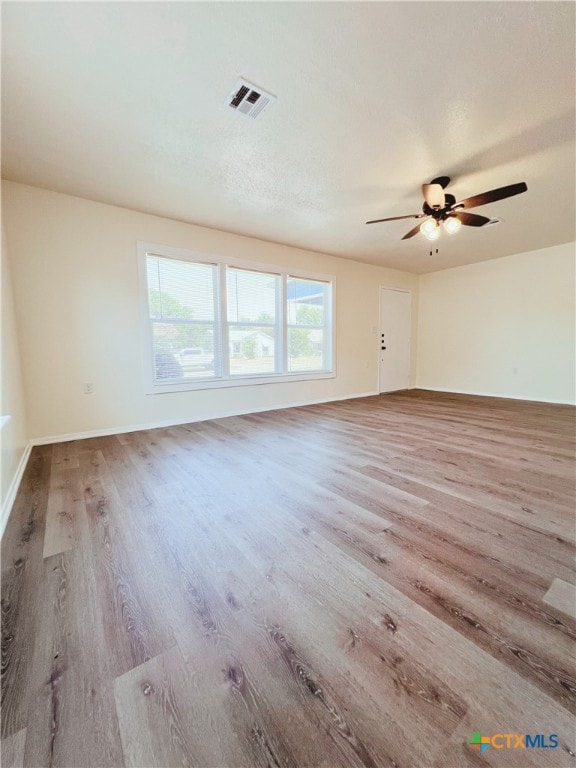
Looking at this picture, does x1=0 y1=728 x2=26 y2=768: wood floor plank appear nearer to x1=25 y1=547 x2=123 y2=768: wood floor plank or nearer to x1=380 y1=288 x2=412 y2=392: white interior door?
x1=25 y1=547 x2=123 y2=768: wood floor plank

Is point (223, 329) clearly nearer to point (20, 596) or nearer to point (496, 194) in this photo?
point (496, 194)

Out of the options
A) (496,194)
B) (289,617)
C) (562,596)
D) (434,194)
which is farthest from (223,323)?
(562,596)

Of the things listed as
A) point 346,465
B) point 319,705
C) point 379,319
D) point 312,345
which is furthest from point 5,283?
point 379,319

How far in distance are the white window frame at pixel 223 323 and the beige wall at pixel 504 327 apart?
2896 mm

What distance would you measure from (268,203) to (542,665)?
3.93 m

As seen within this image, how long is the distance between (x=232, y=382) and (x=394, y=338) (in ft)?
13.2

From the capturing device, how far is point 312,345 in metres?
5.31

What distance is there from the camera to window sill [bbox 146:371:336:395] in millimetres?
3857

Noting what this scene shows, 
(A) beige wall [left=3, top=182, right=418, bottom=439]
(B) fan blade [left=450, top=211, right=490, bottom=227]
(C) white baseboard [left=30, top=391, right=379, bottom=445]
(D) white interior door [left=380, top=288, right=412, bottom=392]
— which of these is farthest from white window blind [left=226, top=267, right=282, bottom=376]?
(D) white interior door [left=380, top=288, right=412, bottom=392]

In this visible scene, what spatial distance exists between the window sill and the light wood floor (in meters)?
1.58

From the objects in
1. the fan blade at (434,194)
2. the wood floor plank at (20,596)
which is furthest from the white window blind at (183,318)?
the fan blade at (434,194)

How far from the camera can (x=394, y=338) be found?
6629 millimetres

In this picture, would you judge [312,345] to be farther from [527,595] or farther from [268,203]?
[527,595]

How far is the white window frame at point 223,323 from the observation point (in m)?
3.65
